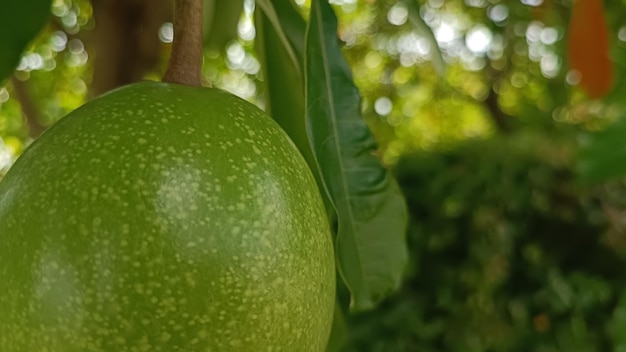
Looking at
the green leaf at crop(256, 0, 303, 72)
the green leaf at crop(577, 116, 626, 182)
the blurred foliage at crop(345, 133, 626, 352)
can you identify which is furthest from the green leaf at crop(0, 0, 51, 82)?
the blurred foliage at crop(345, 133, 626, 352)

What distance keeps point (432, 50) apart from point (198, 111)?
0.53 meters

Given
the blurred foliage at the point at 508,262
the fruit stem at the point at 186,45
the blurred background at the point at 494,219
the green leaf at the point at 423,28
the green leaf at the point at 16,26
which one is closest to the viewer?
the fruit stem at the point at 186,45

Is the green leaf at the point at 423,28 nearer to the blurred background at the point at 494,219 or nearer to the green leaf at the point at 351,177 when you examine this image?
the green leaf at the point at 351,177

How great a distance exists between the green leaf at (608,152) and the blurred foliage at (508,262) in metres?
0.70

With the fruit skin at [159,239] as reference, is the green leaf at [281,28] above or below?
below

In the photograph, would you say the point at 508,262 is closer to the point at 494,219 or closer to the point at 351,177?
the point at 494,219

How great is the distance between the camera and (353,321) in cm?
227

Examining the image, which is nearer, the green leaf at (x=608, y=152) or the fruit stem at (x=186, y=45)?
the fruit stem at (x=186, y=45)

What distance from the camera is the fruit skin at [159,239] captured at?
52cm

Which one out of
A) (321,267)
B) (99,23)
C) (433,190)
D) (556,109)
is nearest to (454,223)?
(433,190)

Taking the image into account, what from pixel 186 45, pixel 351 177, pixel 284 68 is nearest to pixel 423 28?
pixel 284 68

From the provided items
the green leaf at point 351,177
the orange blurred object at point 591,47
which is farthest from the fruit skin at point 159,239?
the orange blurred object at point 591,47

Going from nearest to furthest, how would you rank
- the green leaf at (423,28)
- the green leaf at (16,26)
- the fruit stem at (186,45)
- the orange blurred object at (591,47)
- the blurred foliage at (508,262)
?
the fruit stem at (186,45), the green leaf at (16,26), the green leaf at (423,28), the orange blurred object at (591,47), the blurred foliage at (508,262)

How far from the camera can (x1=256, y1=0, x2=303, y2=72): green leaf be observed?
0.89 m
